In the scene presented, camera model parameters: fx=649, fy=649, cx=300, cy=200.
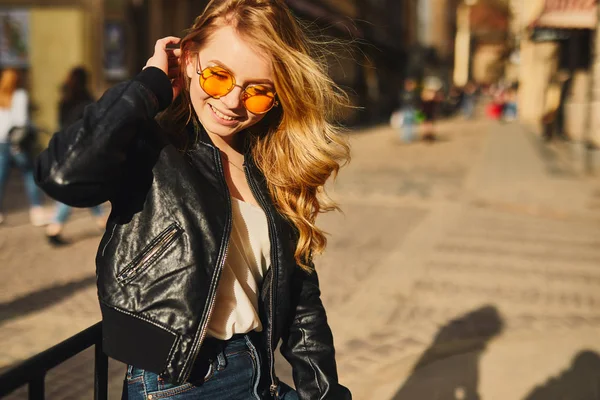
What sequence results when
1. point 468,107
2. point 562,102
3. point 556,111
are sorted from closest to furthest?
1. point 562,102
2. point 556,111
3. point 468,107

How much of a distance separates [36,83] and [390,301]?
12.7 meters

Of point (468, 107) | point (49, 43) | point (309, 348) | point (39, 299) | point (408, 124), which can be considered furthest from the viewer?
point (468, 107)

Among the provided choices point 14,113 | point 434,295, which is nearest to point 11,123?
point 14,113

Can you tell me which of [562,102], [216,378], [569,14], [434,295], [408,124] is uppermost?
[216,378]

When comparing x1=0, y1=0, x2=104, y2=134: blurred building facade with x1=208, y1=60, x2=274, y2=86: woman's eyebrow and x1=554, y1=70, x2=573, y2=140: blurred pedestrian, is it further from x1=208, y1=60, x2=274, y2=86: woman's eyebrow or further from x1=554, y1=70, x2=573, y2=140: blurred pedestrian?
x1=208, y1=60, x2=274, y2=86: woman's eyebrow

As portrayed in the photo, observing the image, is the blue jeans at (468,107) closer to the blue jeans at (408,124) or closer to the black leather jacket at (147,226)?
the blue jeans at (408,124)

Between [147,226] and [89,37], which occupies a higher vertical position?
[147,226]

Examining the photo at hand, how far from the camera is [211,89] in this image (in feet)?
5.51

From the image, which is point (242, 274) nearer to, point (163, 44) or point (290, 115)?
point (290, 115)

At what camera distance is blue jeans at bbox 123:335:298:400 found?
1564mm

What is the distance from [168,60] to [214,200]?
0.41m

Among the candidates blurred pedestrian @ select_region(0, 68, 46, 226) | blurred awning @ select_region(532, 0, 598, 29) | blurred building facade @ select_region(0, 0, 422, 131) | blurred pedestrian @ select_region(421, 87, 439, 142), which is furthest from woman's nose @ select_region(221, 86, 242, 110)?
blurred pedestrian @ select_region(421, 87, 439, 142)

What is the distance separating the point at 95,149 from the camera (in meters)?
1.40

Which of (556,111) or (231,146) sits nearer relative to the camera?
(231,146)
